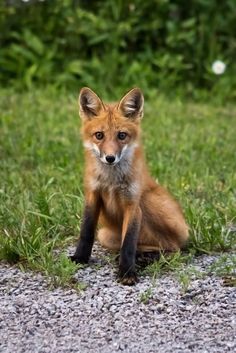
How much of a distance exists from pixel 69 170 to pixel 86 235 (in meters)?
2.25

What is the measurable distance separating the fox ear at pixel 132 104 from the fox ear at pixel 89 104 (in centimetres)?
13

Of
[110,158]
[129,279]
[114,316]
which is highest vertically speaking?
[110,158]

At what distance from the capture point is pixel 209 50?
11039 mm

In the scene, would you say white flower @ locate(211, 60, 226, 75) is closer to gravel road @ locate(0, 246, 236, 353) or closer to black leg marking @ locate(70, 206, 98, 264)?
black leg marking @ locate(70, 206, 98, 264)

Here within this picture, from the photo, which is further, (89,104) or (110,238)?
(110,238)

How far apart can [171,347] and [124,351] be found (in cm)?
24

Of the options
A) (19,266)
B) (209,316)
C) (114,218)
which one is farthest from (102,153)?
(209,316)

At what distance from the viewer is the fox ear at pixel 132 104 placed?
550cm

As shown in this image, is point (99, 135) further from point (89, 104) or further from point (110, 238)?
point (110, 238)

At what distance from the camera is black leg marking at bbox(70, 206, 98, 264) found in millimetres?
5445

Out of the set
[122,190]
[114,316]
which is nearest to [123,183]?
[122,190]

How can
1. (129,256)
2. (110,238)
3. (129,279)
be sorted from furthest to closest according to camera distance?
(110,238)
(129,256)
(129,279)

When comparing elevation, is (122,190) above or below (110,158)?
below

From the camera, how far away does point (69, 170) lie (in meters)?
7.68
